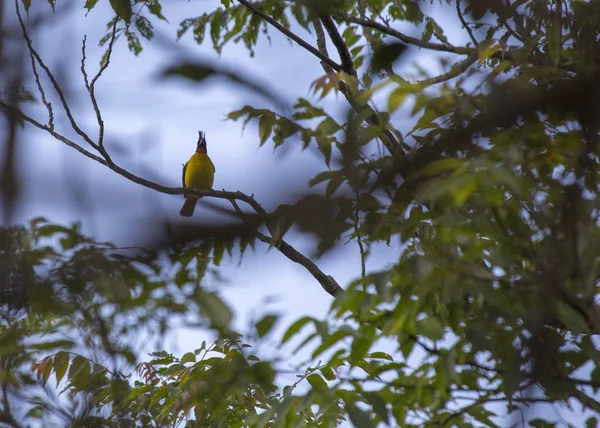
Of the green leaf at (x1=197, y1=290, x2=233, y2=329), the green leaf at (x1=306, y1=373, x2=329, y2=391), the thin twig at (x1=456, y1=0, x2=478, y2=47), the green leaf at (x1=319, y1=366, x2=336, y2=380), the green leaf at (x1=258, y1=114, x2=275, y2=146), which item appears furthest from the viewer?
the thin twig at (x1=456, y1=0, x2=478, y2=47)

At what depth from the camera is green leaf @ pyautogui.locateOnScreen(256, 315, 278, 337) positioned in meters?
1.51

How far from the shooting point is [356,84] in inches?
81.9

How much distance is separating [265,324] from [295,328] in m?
0.19

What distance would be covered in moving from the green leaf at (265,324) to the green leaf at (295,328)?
155mm

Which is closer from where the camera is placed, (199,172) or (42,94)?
(42,94)

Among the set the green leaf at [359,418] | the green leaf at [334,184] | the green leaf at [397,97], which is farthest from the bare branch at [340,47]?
the green leaf at [359,418]

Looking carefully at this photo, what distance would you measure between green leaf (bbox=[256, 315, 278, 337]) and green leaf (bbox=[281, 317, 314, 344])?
0.15m

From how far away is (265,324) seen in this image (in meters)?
1.53

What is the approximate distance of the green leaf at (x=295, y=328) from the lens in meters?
1.69

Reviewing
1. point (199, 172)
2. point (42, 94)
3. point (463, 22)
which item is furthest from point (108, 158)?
point (199, 172)

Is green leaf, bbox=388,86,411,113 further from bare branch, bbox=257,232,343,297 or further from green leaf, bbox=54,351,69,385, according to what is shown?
green leaf, bbox=54,351,69,385

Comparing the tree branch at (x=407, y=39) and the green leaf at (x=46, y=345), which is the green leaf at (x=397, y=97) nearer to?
the green leaf at (x=46, y=345)

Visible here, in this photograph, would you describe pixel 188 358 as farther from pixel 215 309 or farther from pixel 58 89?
pixel 215 309

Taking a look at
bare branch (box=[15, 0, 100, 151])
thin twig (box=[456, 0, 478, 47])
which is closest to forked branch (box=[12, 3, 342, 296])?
bare branch (box=[15, 0, 100, 151])
